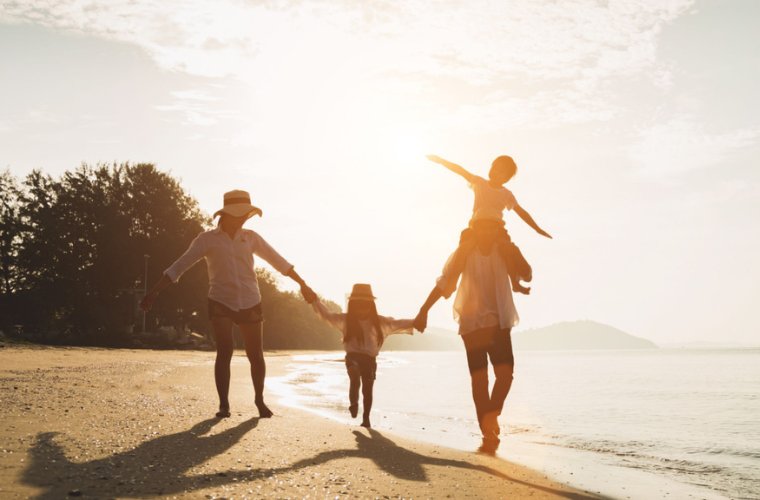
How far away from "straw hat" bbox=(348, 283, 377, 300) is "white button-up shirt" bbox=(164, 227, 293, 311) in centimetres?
140

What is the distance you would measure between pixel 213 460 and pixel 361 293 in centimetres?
387

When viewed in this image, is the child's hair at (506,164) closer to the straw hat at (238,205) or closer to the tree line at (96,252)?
the straw hat at (238,205)

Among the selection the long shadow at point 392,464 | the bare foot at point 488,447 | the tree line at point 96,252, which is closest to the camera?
the long shadow at point 392,464

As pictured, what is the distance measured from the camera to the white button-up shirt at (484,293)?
5500 millimetres

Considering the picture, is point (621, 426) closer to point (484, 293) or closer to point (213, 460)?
point (484, 293)

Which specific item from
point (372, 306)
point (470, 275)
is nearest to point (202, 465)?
point (470, 275)

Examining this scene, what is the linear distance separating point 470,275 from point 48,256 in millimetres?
41911

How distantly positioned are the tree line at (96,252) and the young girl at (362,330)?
33.7 meters

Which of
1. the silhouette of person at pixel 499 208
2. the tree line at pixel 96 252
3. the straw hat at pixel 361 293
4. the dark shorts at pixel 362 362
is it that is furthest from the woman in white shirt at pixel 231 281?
the tree line at pixel 96 252

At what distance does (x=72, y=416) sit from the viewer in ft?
16.4

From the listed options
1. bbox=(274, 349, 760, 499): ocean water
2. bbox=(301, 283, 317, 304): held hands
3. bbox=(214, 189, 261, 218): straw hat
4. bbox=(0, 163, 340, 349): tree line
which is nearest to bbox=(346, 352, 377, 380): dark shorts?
bbox=(274, 349, 760, 499): ocean water

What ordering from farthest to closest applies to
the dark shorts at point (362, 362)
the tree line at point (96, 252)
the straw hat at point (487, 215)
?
the tree line at point (96, 252), the dark shorts at point (362, 362), the straw hat at point (487, 215)

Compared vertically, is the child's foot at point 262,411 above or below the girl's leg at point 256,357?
below

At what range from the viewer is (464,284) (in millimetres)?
5727
